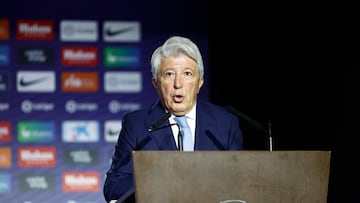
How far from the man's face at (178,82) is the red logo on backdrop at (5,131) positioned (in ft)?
6.89

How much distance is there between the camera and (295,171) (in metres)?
1.69

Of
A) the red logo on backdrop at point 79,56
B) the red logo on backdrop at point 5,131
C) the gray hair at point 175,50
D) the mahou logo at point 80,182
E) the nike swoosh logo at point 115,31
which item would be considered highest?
the nike swoosh logo at point 115,31

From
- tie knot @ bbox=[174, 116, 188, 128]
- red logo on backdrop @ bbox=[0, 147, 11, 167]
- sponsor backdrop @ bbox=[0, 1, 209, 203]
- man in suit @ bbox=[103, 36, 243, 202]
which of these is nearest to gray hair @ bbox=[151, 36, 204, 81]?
man in suit @ bbox=[103, 36, 243, 202]

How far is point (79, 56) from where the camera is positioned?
4207 millimetres

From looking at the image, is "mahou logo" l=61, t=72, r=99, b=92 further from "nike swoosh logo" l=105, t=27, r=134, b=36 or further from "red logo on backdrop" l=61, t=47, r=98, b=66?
"nike swoosh logo" l=105, t=27, r=134, b=36

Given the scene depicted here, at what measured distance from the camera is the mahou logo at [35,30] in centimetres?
416

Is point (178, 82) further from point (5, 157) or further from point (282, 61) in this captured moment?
point (5, 157)

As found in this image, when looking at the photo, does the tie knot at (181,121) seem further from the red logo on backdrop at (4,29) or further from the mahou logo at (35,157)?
the red logo on backdrop at (4,29)

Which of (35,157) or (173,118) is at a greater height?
(173,118)

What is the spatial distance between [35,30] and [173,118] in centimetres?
217

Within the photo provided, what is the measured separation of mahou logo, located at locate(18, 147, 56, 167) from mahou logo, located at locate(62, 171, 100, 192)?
12 cm

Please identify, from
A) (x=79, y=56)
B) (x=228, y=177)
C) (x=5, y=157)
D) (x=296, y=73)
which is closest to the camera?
(x=228, y=177)

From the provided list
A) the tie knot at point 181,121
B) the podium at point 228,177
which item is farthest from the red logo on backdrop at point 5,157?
the podium at point 228,177

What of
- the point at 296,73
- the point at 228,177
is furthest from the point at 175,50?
the point at 296,73
